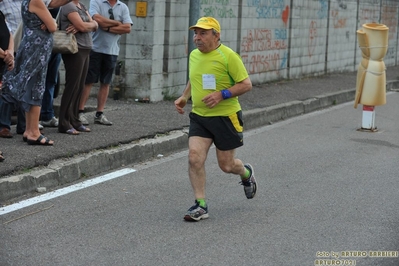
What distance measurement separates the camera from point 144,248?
604 cm

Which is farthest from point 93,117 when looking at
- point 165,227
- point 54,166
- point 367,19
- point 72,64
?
point 367,19

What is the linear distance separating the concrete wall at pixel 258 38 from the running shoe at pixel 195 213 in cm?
665

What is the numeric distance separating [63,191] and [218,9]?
8.24 metres

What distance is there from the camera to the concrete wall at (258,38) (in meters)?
13.4

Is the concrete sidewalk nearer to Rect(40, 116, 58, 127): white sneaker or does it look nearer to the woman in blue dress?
Rect(40, 116, 58, 127): white sneaker

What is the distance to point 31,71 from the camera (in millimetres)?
8898

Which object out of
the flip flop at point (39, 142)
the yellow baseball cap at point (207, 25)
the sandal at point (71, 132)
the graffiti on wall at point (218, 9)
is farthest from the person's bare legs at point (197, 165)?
the graffiti on wall at point (218, 9)

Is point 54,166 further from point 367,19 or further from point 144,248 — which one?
point 367,19

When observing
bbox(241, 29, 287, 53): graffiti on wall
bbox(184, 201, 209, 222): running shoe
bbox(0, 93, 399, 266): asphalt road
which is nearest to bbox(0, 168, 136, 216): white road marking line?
bbox(0, 93, 399, 266): asphalt road

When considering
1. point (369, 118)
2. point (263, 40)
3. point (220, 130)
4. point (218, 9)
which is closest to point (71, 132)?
point (220, 130)

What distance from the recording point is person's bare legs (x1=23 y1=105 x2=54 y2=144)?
29.2 feet

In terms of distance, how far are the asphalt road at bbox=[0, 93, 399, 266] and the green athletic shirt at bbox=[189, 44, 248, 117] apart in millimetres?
919

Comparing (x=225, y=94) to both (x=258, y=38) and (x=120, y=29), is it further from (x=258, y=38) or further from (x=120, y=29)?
(x=258, y=38)

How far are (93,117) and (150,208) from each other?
13.8 ft
